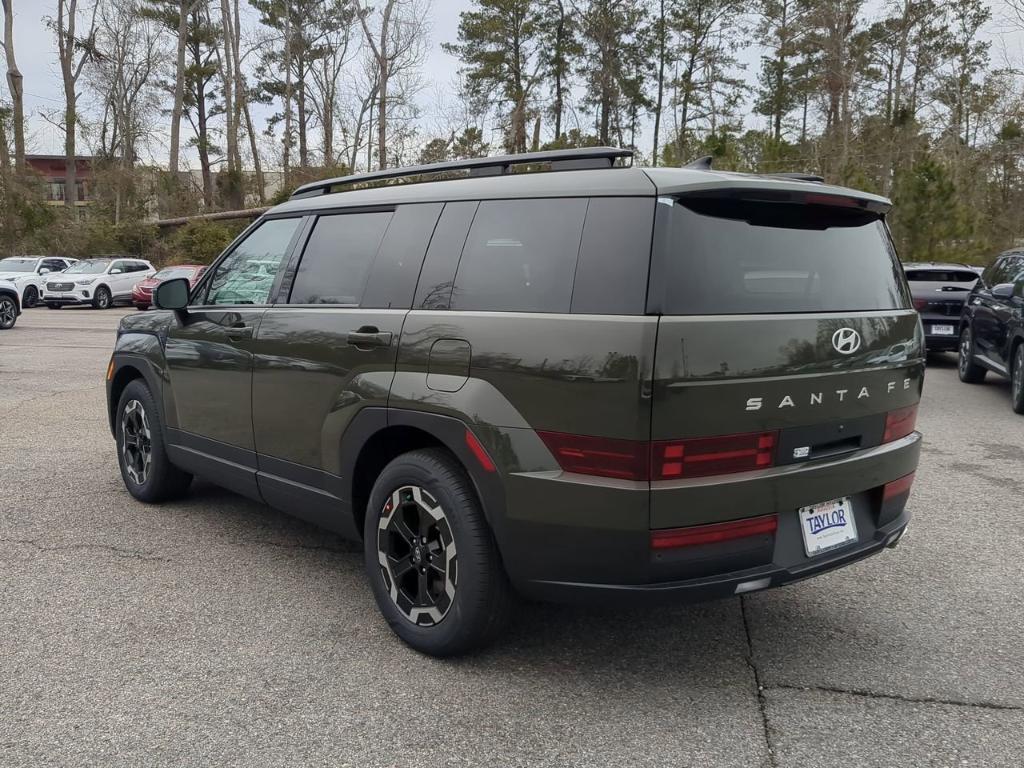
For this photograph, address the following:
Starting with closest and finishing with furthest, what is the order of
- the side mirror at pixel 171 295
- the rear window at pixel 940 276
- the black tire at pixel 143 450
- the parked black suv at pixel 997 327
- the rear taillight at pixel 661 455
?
the rear taillight at pixel 661 455, the side mirror at pixel 171 295, the black tire at pixel 143 450, the parked black suv at pixel 997 327, the rear window at pixel 940 276

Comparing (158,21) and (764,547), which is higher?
(158,21)

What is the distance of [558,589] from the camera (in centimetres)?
298

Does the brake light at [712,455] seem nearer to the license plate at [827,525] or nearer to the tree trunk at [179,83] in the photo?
the license plate at [827,525]

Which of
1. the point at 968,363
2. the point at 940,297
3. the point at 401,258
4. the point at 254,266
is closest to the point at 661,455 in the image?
the point at 401,258

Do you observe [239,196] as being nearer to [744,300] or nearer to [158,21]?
[158,21]

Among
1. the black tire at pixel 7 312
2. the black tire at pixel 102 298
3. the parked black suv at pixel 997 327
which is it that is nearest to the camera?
the parked black suv at pixel 997 327

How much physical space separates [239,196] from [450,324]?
1503 inches

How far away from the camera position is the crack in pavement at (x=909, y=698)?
9.86 ft

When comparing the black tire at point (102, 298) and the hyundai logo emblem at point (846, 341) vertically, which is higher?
the hyundai logo emblem at point (846, 341)

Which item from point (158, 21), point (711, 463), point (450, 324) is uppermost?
point (158, 21)

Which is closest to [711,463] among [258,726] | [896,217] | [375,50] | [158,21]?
[258,726]

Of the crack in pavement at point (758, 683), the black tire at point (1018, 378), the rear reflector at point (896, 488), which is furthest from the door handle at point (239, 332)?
the black tire at point (1018, 378)

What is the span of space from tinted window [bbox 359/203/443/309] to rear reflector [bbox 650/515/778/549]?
1.39 m

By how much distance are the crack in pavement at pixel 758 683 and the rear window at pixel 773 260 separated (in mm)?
1365
